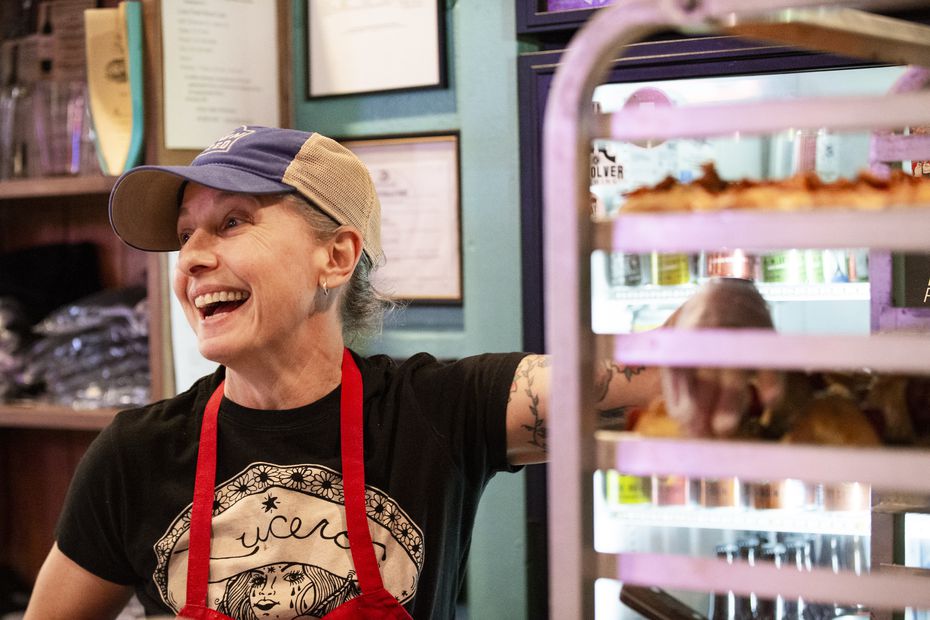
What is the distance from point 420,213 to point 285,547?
4.47 feet

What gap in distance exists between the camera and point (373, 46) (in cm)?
277

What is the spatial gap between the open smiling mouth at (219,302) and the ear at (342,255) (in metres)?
0.16

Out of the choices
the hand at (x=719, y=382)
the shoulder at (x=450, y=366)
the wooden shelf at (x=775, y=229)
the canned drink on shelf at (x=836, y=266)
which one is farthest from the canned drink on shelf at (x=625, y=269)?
the wooden shelf at (x=775, y=229)

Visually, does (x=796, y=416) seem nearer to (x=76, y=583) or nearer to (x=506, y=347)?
(x=76, y=583)

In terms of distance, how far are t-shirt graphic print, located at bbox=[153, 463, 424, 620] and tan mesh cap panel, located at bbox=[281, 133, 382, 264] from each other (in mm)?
431

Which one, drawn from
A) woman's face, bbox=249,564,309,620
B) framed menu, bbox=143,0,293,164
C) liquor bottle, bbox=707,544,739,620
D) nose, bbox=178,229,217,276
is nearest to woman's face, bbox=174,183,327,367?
nose, bbox=178,229,217,276

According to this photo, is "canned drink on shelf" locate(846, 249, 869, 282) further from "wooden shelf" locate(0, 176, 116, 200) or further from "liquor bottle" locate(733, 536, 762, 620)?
"wooden shelf" locate(0, 176, 116, 200)

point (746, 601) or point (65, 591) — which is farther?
point (746, 601)

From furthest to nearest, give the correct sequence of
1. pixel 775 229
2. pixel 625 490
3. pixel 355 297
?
pixel 625 490 → pixel 355 297 → pixel 775 229

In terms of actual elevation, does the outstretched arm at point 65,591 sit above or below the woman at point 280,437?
below

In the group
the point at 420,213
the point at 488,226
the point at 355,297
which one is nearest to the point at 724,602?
the point at 488,226

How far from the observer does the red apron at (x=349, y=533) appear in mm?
1527

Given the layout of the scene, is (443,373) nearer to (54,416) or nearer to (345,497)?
(345,497)

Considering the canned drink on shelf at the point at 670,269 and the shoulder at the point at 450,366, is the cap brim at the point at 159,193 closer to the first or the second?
the shoulder at the point at 450,366
